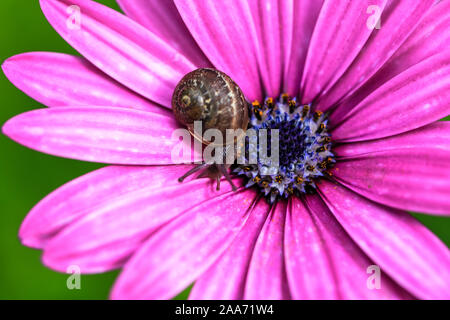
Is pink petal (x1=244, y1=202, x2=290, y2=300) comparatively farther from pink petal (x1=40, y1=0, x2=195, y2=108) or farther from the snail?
pink petal (x1=40, y1=0, x2=195, y2=108)

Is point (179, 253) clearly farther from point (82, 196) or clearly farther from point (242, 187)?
point (242, 187)

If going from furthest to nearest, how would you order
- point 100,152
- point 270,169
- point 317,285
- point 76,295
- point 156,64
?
point 76,295 → point 270,169 → point 156,64 → point 100,152 → point 317,285

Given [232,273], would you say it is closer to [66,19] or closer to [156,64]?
[156,64]

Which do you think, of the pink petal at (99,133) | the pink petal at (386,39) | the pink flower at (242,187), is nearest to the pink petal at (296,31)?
the pink flower at (242,187)

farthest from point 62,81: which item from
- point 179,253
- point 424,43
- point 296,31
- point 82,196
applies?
point 424,43

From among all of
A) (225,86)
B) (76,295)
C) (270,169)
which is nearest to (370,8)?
(225,86)

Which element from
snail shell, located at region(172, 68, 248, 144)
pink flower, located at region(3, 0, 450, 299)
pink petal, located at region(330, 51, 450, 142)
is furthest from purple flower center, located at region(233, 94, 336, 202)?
snail shell, located at region(172, 68, 248, 144)
